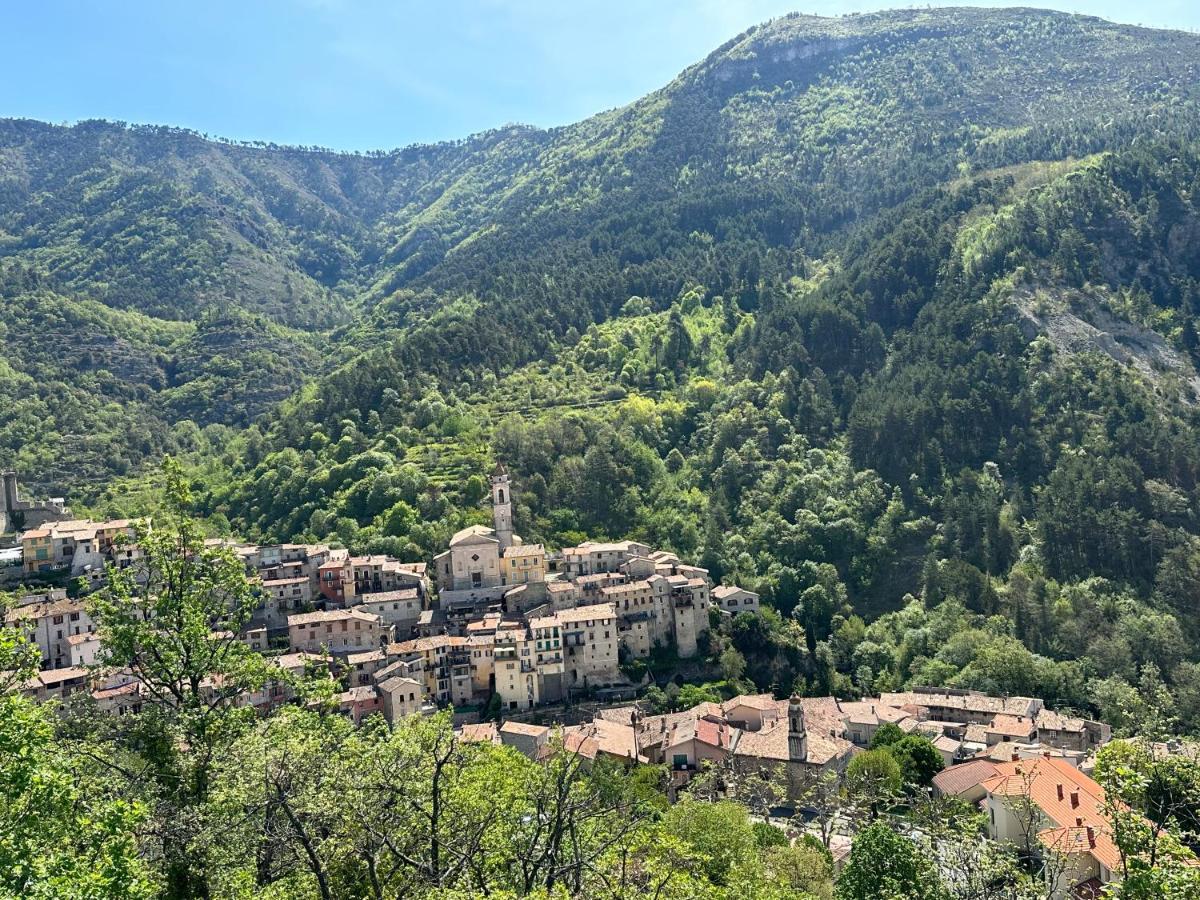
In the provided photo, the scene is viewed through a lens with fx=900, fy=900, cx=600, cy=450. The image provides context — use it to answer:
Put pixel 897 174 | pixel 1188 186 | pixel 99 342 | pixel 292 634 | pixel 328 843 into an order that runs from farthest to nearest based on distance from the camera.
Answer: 1. pixel 897 174
2. pixel 99 342
3. pixel 1188 186
4. pixel 292 634
5. pixel 328 843

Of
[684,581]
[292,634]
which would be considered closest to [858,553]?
[684,581]

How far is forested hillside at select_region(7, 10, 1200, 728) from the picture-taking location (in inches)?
2859

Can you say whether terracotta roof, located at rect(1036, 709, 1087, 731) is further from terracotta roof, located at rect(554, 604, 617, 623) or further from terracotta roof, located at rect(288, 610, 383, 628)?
terracotta roof, located at rect(288, 610, 383, 628)

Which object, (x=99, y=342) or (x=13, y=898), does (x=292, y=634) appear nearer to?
(x=13, y=898)

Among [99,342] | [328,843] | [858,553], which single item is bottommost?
[858,553]

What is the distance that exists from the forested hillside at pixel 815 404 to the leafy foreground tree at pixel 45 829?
55107 mm

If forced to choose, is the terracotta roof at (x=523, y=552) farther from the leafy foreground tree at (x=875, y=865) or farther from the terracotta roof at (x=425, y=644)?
the leafy foreground tree at (x=875, y=865)

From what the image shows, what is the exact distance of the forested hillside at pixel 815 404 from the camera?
72625 mm

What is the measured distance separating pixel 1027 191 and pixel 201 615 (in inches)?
5293

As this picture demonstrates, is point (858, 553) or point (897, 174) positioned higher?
point (897, 174)

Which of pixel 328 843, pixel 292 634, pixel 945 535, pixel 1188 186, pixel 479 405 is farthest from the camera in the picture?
pixel 1188 186

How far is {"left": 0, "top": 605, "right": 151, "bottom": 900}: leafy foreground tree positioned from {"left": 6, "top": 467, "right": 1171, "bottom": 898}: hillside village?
96.4 ft

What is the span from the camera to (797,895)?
24734 mm

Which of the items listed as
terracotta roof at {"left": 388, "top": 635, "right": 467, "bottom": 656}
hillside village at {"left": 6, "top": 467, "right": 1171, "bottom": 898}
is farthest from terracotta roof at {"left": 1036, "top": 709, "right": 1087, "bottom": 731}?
terracotta roof at {"left": 388, "top": 635, "right": 467, "bottom": 656}
